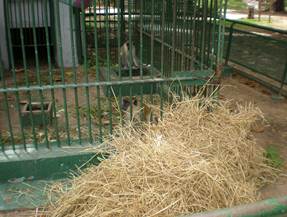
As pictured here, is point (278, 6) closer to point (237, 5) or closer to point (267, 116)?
point (237, 5)

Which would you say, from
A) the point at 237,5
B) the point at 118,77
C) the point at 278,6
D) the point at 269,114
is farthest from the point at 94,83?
the point at 237,5

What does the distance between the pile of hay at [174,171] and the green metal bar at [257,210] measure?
1.73 meters

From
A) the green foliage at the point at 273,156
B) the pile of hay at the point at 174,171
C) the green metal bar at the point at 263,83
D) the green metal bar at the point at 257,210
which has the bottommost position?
the green foliage at the point at 273,156

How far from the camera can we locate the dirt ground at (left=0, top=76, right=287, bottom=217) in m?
4.17

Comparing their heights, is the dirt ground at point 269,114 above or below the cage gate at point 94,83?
below

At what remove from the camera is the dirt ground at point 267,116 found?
417 cm

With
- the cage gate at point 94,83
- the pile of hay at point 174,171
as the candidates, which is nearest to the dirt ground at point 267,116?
the pile of hay at point 174,171

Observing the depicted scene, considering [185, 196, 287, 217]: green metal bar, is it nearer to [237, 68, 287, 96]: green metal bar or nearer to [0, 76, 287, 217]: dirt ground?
[0, 76, 287, 217]: dirt ground

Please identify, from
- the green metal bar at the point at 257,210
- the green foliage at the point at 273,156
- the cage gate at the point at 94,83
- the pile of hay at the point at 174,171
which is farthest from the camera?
the green foliage at the point at 273,156

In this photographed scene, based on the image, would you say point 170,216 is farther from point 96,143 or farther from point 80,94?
point 80,94

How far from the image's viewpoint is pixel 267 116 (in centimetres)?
621

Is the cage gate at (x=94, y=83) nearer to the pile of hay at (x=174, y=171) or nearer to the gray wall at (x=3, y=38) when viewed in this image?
the pile of hay at (x=174, y=171)

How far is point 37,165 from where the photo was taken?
4051 millimetres

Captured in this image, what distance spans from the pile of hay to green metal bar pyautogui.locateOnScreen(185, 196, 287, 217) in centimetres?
173
